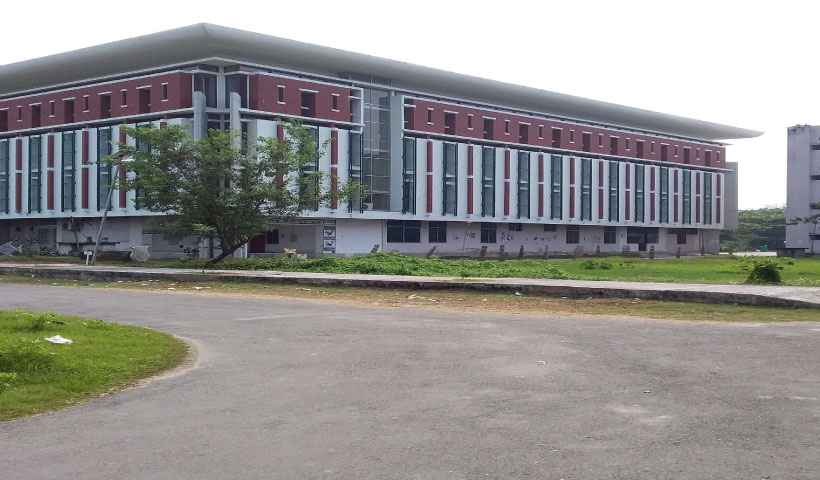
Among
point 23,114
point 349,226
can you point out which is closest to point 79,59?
point 23,114

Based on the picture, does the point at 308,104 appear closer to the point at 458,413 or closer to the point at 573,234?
the point at 573,234

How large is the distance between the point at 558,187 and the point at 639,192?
12495 millimetres

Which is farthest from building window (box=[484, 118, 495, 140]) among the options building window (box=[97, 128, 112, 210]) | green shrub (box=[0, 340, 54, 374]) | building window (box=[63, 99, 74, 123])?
green shrub (box=[0, 340, 54, 374])

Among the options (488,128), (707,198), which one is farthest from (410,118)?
(707,198)

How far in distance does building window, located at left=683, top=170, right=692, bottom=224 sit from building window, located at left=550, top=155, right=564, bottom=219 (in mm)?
19719

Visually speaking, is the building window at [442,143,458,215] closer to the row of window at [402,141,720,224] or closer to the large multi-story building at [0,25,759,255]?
the row of window at [402,141,720,224]

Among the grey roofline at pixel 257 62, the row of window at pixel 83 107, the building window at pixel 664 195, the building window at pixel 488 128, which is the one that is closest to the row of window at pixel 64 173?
the row of window at pixel 83 107

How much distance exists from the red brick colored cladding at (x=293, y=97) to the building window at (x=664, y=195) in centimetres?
4014

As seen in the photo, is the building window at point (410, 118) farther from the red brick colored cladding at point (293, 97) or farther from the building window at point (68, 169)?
the building window at point (68, 169)

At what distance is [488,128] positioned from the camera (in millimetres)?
72000

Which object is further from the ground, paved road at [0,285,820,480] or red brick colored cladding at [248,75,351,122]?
red brick colored cladding at [248,75,351,122]

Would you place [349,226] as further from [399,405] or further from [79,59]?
[399,405]

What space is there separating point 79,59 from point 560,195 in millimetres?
41796

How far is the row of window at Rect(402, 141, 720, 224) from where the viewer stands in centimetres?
6644
